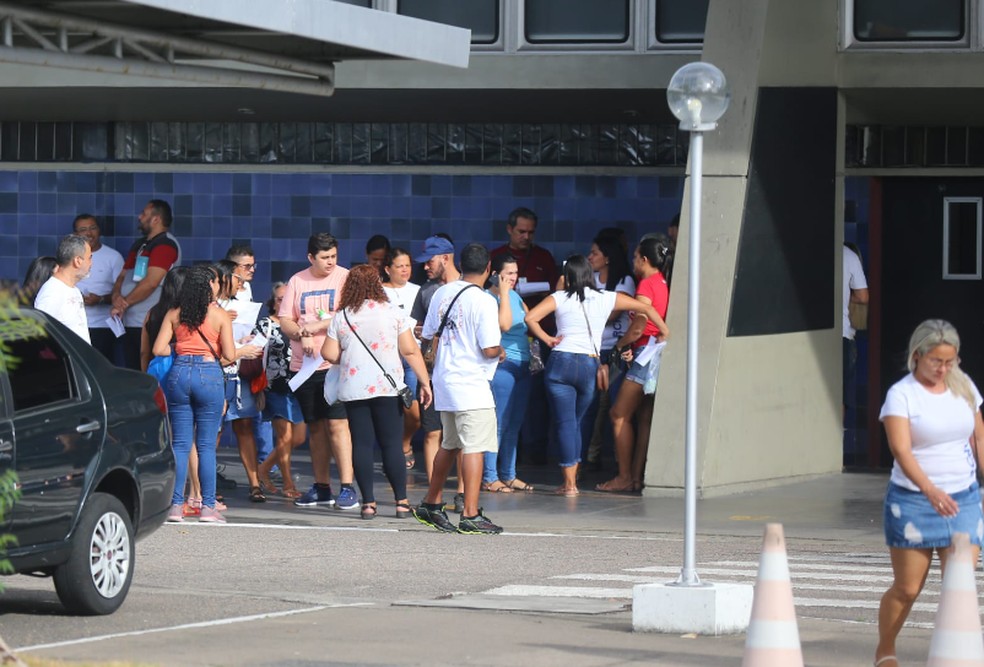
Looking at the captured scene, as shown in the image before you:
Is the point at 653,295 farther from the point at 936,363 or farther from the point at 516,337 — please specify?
the point at 936,363

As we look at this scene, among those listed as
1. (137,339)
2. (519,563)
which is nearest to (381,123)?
(137,339)

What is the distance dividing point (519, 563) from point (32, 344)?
12.1 feet

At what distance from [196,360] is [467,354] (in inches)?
77.5

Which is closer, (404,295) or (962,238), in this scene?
(404,295)

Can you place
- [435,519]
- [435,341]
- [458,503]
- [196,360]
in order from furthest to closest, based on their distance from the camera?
[435,341] → [458,503] → [196,360] → [435,519]

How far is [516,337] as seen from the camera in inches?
609

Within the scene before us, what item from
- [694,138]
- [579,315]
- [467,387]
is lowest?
[467,387]

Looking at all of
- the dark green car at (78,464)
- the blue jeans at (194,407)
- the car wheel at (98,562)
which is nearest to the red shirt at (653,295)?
the blue jeans at (194,407)

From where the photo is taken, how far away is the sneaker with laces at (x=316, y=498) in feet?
47.9

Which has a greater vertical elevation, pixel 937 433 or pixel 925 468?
pixel 937 433

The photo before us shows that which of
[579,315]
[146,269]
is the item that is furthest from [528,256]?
[146,269]

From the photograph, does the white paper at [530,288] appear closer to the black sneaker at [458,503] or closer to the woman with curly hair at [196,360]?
the black sneaker at [458,503]

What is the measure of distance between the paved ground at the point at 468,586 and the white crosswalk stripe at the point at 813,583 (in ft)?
0.06

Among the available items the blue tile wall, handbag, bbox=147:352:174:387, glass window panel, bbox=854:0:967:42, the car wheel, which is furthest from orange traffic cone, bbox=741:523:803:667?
the blue tile wall
